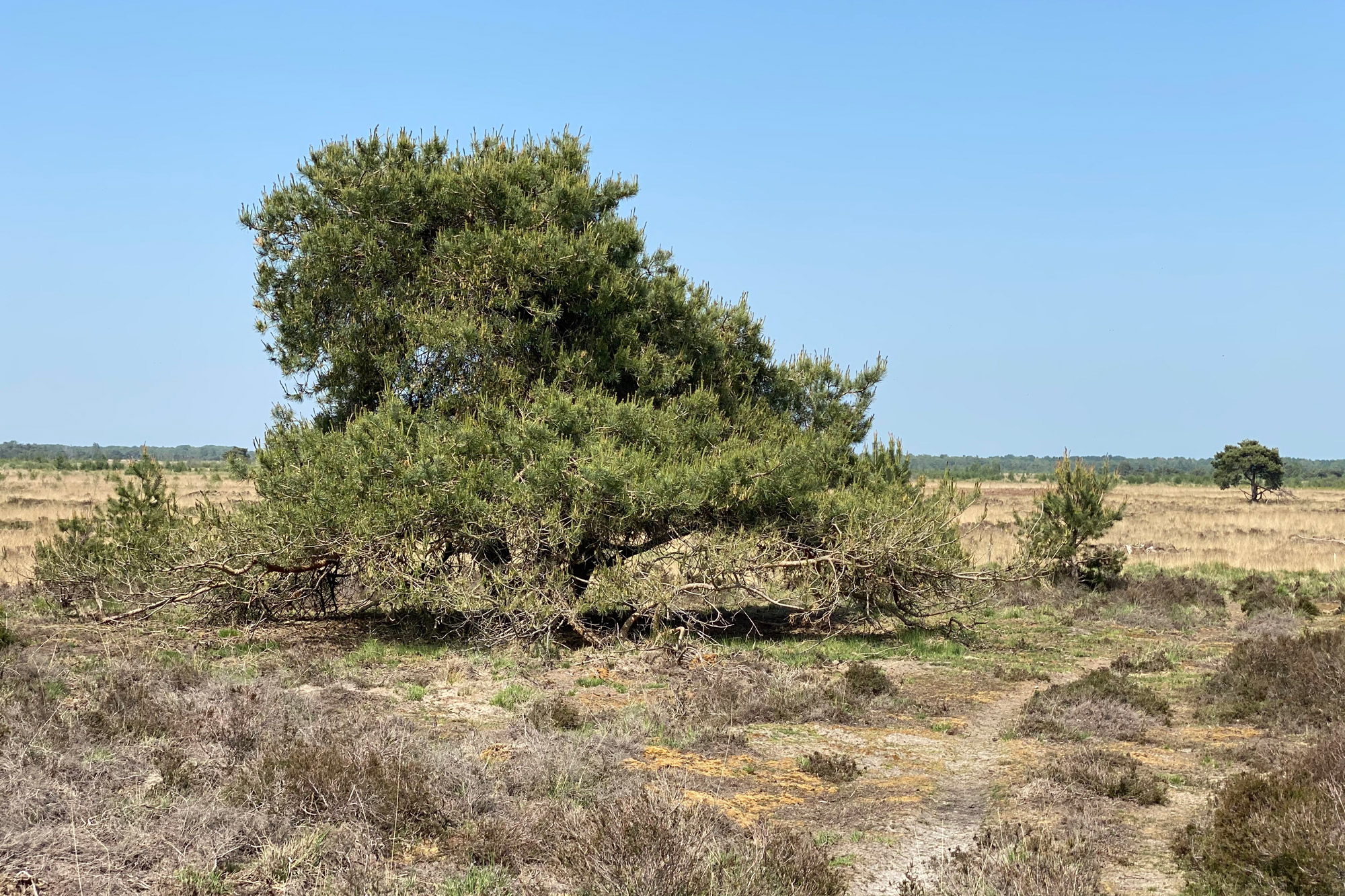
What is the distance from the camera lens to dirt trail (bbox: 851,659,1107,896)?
6.37 m

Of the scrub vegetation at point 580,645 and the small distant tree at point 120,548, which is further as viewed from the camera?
the small distant tree at point 120,548

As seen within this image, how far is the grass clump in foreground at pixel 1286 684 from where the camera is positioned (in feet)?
34.5

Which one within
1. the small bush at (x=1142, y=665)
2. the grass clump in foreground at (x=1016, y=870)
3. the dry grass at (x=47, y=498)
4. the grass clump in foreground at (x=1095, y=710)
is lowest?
the small bush at (x=1142, y=665)

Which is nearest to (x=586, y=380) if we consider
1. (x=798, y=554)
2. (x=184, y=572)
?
(x=798, y=554)

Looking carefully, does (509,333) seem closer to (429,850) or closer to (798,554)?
(798,554)

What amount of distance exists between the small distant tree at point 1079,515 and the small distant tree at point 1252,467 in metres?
46.8

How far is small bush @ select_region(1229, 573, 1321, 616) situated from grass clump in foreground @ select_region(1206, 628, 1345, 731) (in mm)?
6683

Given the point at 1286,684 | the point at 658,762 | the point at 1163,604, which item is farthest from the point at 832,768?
the point at 1163,604

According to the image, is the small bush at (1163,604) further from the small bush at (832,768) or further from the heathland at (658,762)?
the small bush at (832,768)

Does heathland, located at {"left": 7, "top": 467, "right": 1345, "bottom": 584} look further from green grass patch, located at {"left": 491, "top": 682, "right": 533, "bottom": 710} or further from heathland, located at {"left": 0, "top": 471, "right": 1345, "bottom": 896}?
green grass patch, located at {"left": 491, "top": 682, "right": 533, "bottom": 710}

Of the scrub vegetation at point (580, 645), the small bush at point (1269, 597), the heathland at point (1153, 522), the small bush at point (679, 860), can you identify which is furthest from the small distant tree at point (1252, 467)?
the small bush at point (679, 860)

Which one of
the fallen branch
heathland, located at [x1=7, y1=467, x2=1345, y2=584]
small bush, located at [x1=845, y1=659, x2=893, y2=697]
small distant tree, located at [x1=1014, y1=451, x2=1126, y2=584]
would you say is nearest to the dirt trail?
small bush, located at [x1=845, y1=659, x2=893, y2=697]

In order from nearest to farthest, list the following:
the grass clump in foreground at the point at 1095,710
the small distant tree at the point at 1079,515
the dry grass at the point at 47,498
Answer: the grass clump in foreground at the point at 1095,710, the small distant tree at the point at 1079,515, the dry grass at the point at 47,498

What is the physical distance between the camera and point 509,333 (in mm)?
14789
